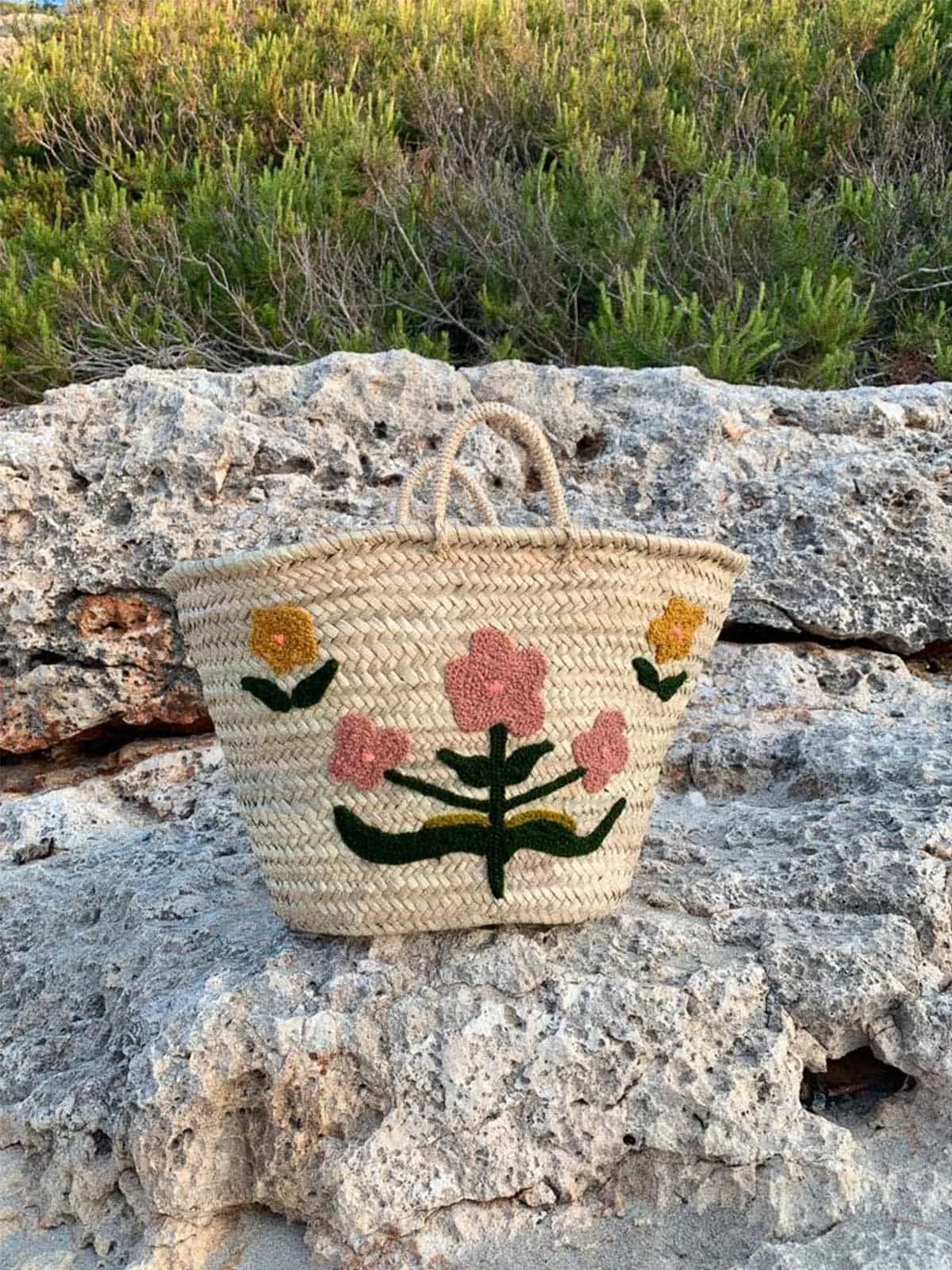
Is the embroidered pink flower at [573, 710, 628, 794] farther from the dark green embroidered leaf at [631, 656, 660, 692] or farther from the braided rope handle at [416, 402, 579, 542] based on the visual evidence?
the braided rope handle at [416, 402, 579, 542]

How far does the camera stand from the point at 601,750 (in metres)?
1.18

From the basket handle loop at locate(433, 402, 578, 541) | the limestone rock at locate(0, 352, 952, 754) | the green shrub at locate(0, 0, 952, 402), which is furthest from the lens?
the green shrub at locate(0, 0, 952, 402)

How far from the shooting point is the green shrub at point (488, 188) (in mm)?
3141

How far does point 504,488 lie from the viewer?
6.78 ft

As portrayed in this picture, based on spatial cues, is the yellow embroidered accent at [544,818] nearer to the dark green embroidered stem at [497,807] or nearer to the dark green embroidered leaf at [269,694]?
the dark green embroidered stem at [497,807]

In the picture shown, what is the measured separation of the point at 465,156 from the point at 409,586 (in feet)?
10.9

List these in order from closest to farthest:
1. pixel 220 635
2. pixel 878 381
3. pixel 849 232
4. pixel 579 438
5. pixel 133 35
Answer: pixel 220 635 → pixel 579 438 → pixel 878 381 → pixel 849 232 → pixel 133 35

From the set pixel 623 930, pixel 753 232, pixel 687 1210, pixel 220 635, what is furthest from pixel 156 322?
pixel 687 1210

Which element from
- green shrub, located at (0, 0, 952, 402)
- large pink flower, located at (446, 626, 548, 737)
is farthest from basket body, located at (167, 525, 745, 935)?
green shrub, located at (0, 0, 952, 402)

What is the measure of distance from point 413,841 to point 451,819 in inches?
1.7

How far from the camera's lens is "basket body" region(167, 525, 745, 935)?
1112 millimetres

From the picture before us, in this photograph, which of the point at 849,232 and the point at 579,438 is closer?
the point at 579,438

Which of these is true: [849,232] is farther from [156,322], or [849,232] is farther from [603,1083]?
[603,1083]

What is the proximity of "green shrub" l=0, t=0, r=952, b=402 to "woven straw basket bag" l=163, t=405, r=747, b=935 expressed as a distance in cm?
152
